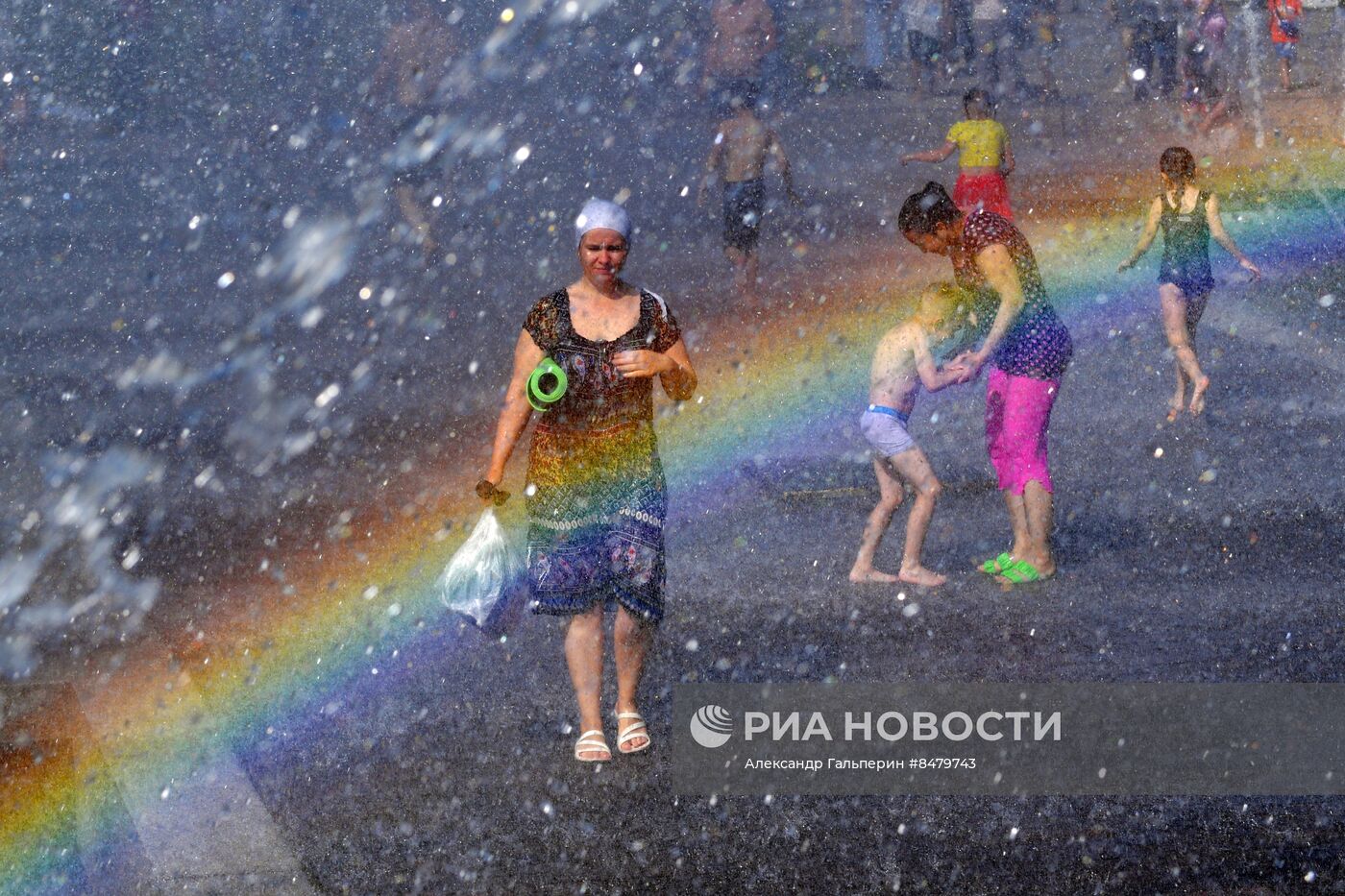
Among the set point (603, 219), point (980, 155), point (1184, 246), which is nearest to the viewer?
point (603, 219)

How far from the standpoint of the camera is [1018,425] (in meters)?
5.88

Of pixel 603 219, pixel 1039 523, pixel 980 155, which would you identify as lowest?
pixel 1039 523

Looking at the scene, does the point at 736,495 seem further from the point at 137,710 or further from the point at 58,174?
the point at 58,174

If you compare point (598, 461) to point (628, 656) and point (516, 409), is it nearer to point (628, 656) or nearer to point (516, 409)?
point (516, 409)

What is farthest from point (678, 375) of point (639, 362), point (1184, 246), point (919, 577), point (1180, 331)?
point (1180, 331)

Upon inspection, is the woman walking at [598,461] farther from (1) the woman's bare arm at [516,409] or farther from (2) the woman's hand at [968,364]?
(2) the woman's hand at [968,364]

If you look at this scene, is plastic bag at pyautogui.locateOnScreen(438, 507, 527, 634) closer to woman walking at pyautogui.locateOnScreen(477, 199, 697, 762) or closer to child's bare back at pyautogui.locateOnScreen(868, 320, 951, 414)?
woman walking at pyautogui.locateOnScreen(477, 199, 697, 762)

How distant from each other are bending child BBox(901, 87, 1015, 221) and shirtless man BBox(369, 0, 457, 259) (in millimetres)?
3830

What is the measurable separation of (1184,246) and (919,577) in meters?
3.02

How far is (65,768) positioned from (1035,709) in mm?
2796

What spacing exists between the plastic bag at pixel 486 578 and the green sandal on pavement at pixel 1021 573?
2303 millimetres

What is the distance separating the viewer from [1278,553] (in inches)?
264

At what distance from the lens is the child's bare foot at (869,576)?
626 cm

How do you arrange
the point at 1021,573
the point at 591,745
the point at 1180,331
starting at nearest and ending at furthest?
1. the point at 591,745
2. the point at 1021,573
3. the point at 1180,331
